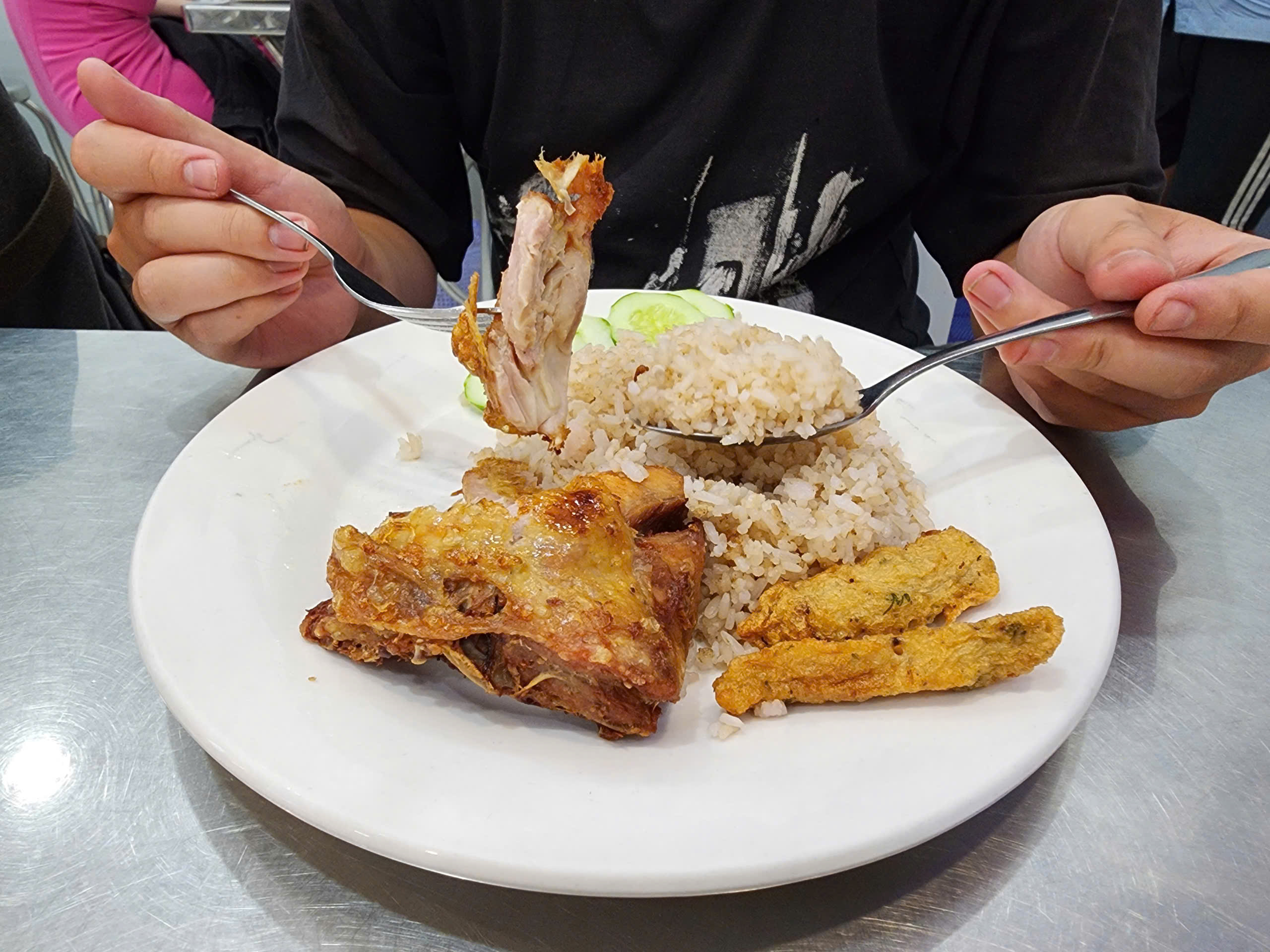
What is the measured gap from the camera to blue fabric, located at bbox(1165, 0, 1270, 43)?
449 cm

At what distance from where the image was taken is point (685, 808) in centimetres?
107

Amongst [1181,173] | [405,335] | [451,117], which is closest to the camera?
[405,335]

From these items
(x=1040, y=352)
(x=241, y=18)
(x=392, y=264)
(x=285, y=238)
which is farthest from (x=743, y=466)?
(x=241, y=18)

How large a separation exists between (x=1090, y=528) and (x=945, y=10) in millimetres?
1851

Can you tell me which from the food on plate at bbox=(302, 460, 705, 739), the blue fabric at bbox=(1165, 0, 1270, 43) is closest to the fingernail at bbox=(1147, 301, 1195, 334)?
the food on plate at bbox=(302, 460, 705, 739)

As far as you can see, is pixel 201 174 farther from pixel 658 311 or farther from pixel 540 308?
pixel 658 311

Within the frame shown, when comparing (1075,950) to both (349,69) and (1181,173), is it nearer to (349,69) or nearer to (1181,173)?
(349,69)

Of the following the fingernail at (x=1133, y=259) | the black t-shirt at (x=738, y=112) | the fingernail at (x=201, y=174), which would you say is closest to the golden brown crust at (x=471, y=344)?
the fingernail at (x=201, y=174)

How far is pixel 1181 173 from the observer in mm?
5238

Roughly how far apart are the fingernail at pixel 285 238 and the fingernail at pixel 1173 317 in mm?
1742

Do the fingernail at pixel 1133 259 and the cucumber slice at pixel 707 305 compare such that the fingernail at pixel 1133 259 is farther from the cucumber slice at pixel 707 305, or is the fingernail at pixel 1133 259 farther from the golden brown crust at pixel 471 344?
the golden brown crust at pixel 471 344

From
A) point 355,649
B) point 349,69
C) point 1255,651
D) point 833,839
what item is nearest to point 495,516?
point 355,649

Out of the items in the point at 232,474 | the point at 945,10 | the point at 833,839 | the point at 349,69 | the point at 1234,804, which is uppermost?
the point at 945,10

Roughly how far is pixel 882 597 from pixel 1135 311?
75 centimetres
